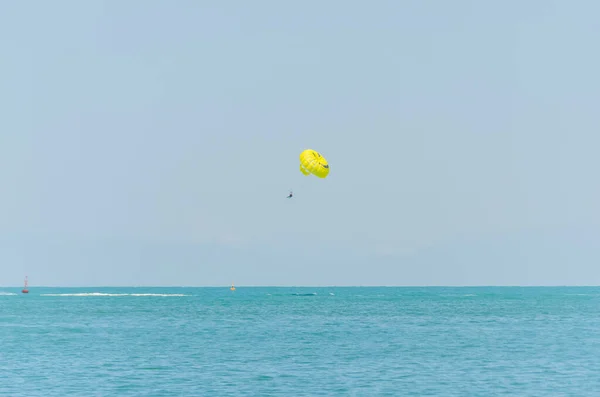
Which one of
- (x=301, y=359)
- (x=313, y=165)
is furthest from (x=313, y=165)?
(x=301, y=359)

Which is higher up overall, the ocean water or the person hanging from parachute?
the person hanging from parachute

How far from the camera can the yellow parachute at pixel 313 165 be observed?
92625 millimetres

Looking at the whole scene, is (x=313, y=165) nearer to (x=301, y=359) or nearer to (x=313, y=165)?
(x=313, y=165)

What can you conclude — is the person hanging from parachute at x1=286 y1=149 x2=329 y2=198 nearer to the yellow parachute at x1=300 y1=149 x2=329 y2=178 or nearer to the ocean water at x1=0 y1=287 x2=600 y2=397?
the yellow parachute at x1=300 y1=149 x2=329 y2=178

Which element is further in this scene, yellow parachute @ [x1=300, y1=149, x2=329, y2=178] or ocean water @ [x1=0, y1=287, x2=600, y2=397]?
yellow parachute @ [x1=300, y1=149, x2=329, y2=178]

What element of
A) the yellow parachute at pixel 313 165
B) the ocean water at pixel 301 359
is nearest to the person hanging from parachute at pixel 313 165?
the yellow parachute at pixel 313 165

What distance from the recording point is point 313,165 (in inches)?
3644

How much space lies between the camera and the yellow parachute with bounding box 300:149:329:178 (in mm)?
92625

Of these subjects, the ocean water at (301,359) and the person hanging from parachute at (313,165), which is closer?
the ocean water at (301,359)

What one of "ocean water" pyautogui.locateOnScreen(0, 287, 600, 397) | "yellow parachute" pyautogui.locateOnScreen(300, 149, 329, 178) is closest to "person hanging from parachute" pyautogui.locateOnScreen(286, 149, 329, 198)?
"yellow parachute" pyautogui.locateOnScreen(300, 149, 329, 178)

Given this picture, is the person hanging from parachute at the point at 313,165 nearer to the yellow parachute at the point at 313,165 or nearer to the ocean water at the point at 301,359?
the yellow parachute at the point at 313,165

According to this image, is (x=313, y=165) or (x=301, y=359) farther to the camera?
(x=313, y=165)

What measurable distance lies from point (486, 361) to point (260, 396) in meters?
24.4

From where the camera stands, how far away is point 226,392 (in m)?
52.7
